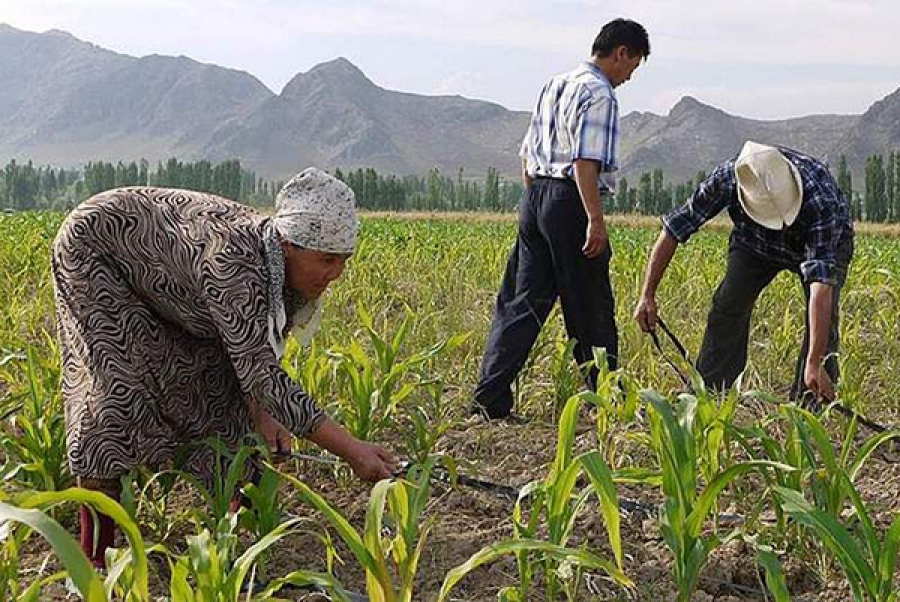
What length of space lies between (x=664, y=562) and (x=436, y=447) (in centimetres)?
118

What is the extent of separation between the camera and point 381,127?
172250mm

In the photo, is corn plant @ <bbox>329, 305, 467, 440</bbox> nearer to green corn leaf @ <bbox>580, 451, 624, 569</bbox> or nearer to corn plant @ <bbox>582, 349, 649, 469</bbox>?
corn plant @ <bbox>582, 349, 649, 469</bbox>

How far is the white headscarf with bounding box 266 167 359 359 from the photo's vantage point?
93.4 inches

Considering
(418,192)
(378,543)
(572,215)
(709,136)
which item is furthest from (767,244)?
(709,136)

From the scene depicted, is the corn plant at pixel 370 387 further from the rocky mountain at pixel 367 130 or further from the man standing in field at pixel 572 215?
the rocky mountain at pixel 367 130

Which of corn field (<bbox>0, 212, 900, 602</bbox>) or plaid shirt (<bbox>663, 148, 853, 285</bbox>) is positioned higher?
plaid shirt (<bbox>663, 148, 853, 285</bbox>)

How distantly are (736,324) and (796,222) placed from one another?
0.70 meters

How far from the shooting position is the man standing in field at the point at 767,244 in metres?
3.53

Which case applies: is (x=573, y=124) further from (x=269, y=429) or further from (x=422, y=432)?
(x=269, y=429)

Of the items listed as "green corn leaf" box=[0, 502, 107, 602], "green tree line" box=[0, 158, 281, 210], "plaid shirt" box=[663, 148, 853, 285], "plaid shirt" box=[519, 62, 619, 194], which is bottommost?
"green tree line" box=[0, 158, 281, 210]

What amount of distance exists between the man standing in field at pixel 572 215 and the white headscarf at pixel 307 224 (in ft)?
6.04

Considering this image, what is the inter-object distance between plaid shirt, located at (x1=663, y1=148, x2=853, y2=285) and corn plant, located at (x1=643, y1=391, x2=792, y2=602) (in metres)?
1.42

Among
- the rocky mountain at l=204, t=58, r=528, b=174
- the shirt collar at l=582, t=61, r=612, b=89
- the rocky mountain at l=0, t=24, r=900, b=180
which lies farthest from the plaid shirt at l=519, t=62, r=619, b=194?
the rocky mountain at l=204, t=58, r=528, b=174

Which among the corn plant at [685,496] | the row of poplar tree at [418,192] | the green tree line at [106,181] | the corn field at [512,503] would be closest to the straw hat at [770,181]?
the corn field at [512,503]
